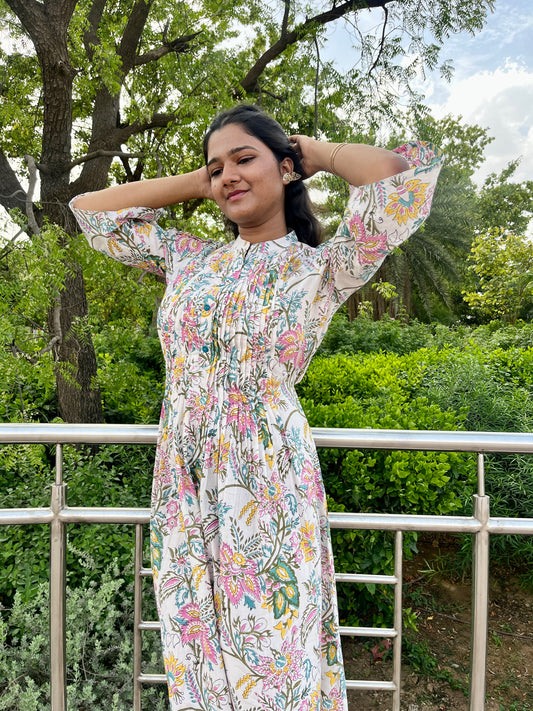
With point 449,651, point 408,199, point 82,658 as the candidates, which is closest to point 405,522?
point 408,199

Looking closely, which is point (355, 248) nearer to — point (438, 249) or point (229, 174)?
point (229, 174)

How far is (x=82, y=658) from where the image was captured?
7.68 ft

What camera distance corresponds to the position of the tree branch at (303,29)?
5.51 metres

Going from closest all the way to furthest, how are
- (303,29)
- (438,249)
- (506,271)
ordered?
(303,29) < (506,271) < (438,249)

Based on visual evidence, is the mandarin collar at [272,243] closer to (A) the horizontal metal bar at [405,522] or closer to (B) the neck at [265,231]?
(B) the neck at [265,231]

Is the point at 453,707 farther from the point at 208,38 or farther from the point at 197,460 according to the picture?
the point at 208,38

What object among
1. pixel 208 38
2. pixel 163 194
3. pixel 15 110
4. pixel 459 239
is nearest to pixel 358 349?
pixel 208 38

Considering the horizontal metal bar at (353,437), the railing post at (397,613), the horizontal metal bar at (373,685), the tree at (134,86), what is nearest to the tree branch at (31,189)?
the tree at (134,86)

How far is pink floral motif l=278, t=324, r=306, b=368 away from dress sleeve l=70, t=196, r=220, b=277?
0.43m

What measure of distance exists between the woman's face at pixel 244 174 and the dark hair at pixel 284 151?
2 cm

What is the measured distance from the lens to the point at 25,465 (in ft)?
11.6

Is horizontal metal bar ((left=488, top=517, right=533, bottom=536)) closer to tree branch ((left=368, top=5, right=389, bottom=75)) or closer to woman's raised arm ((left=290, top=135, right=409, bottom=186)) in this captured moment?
woman's raised arm ((left=290, top=135, right=409, bottom=186))

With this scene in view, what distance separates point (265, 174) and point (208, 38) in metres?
4.53

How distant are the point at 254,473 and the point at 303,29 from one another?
5.65 m
